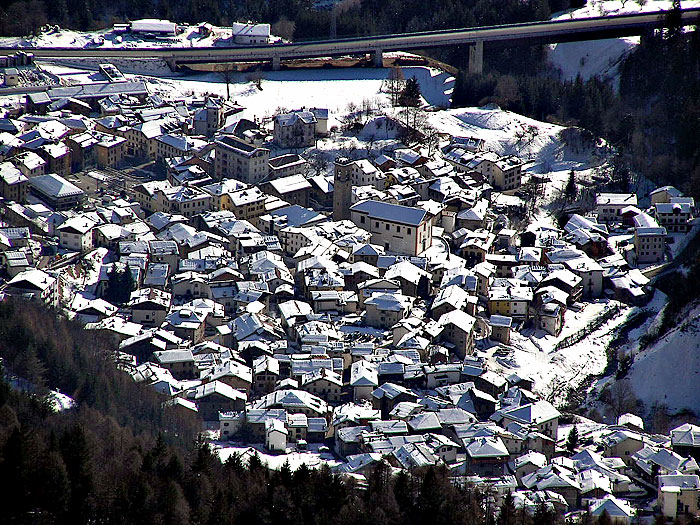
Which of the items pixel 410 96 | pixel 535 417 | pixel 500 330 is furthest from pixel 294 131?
pixel 535 417

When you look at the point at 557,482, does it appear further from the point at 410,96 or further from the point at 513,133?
the point at 410,96

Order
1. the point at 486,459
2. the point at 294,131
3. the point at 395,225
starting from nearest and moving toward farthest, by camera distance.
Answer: the point at 486,459 < the point at 395,225 < the point at 294,131

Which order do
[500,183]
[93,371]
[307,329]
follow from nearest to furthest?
1. [93,371]
2. [307,329]
3. [500,183]

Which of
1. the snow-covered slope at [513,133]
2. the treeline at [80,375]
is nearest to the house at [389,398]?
the treeline at [80,375]

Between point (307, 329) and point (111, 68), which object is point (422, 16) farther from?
point (307, 329)

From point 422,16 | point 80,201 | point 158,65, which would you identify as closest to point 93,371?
point 80,201
